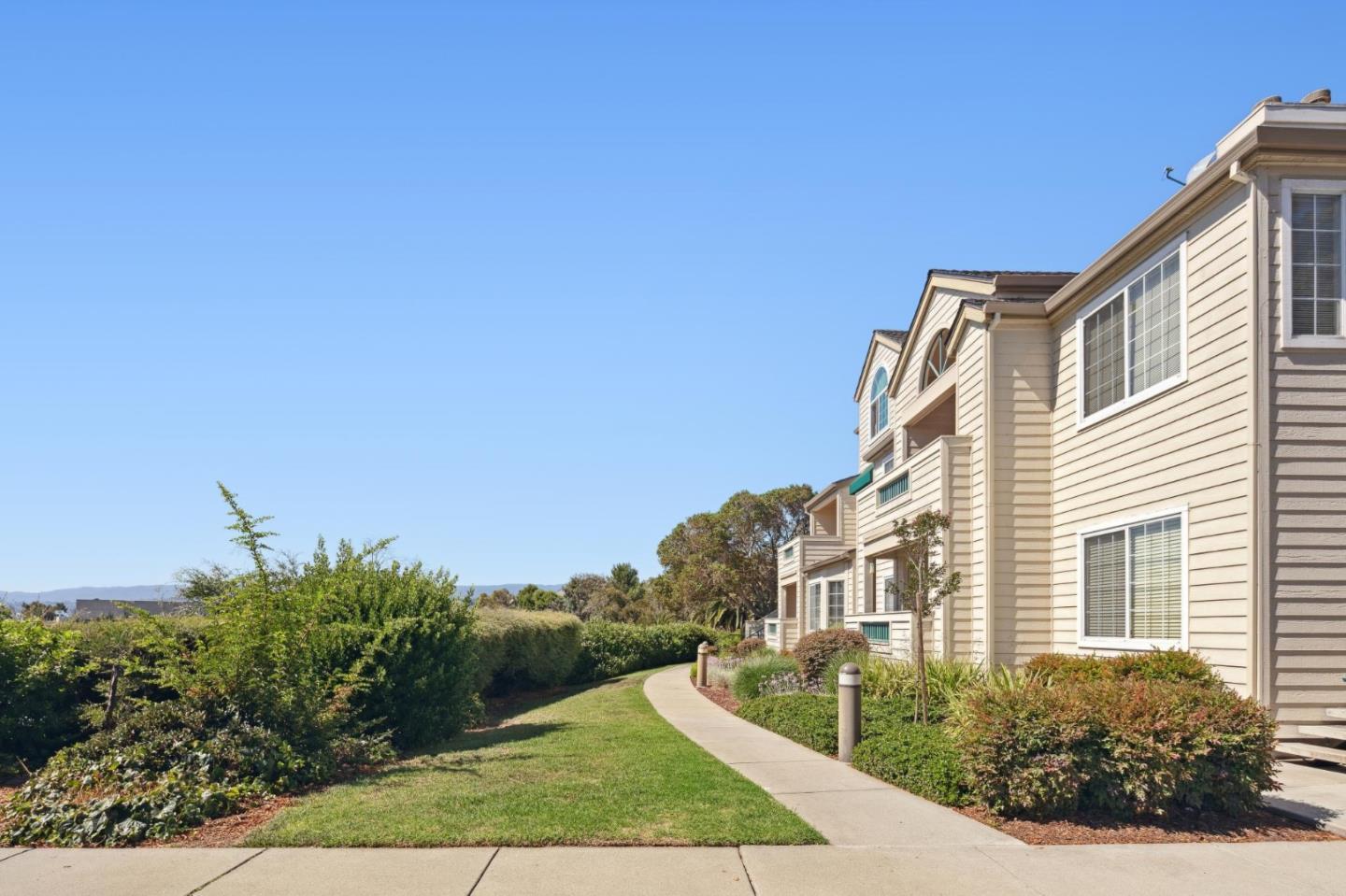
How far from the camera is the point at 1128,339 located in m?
14.2

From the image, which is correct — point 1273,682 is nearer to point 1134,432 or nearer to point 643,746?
point 1134,432

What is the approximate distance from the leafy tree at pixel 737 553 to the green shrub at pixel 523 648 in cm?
3026

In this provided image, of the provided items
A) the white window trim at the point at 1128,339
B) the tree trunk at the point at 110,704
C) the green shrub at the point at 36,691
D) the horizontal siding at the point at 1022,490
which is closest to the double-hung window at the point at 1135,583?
the horizontal siding at the point at 1022,490

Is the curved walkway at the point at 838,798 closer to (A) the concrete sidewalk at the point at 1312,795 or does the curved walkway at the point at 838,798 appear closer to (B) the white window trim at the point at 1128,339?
(A) the concrete sidewalk at the point at 1312,795

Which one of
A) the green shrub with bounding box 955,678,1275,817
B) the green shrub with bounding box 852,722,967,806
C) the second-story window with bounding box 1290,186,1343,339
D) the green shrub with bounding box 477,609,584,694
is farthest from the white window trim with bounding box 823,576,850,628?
the green shrub with bounding box 955,678,1275,817

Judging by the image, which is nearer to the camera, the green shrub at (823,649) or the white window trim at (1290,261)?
the white window trim at (1290,261)

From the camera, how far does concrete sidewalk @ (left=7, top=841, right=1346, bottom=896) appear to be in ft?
22.3

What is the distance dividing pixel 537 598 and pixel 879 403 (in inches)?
1796

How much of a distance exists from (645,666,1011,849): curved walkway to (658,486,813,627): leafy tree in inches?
1802

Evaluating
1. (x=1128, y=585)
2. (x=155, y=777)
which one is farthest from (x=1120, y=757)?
(x=155, y=777)

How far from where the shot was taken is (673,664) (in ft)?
140

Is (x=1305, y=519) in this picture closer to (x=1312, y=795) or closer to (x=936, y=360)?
(x=1312, y=795)

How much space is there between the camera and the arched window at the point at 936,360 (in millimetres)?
20138

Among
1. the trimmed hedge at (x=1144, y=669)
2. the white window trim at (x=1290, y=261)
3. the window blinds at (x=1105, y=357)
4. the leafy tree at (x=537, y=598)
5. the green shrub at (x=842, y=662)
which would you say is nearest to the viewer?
the white window trim at (x=1290, y=261)
